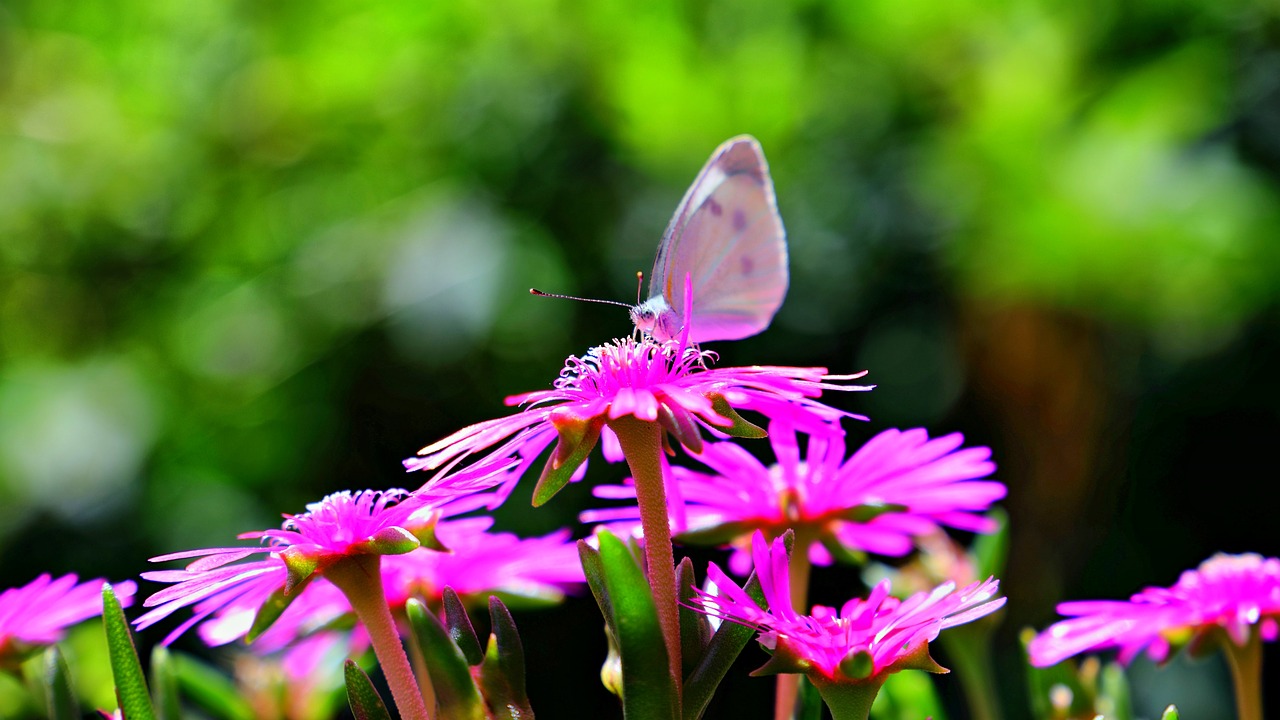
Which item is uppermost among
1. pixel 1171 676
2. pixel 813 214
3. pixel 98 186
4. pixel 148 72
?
pixel 148 72

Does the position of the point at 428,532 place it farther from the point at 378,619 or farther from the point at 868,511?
the point at 868,511

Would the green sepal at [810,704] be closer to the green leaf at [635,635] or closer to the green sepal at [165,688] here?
the green leaf at [635,635]

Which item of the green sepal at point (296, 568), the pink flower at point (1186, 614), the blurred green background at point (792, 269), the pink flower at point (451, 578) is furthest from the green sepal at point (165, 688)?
the blurred green background at point (792, 269)

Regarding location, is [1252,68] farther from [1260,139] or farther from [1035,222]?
[1035,222]

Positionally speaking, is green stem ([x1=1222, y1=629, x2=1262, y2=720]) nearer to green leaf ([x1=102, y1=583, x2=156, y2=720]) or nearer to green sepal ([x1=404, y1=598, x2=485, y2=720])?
green sepal ([x1=404, y1=598, x2=485, y2=720])

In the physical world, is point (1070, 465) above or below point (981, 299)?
below

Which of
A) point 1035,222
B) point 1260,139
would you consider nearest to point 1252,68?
point 1260,139

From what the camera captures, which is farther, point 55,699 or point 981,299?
point 981,299
